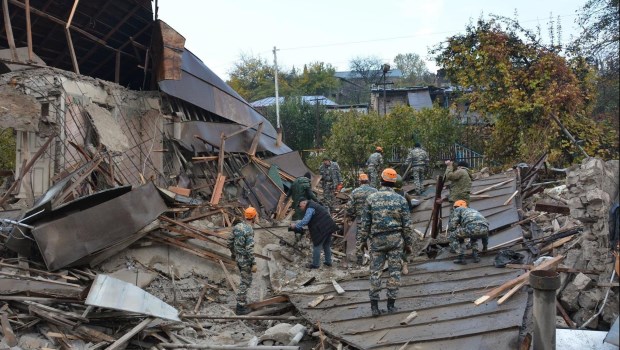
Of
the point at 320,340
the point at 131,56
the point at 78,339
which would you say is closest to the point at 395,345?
the point at 320,340

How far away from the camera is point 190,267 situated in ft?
30.1

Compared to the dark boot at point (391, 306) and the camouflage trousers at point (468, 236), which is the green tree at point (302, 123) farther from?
the dark boot at point (391, 306)

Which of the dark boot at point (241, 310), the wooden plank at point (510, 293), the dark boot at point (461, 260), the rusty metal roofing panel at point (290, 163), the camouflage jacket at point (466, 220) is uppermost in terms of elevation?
the rusty metal roofing panel at point (290, 163)

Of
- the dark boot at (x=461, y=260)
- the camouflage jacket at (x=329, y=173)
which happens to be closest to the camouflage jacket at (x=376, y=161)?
the camouflage jacket at (x=329, y=173)

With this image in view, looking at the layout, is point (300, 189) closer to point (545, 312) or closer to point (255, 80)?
point (545, 312)

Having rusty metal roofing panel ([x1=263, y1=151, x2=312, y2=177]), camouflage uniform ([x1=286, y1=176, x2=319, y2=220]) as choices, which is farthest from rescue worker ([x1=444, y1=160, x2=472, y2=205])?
rusty metal roofing panel ([x1=263, y1=151, x2=312, y2=177])

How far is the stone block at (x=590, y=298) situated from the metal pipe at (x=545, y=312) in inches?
70.2

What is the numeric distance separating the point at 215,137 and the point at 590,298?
1113 cm

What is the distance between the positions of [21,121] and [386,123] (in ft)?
43.1

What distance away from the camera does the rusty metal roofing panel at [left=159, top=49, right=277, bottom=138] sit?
14.9 m

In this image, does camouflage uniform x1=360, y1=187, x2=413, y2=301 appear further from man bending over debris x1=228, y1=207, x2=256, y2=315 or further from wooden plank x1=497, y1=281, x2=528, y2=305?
man bending over debris x1=228, y1=207, x2=256, y2=315

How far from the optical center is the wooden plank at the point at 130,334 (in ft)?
20.6

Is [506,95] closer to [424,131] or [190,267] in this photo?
[424,131]

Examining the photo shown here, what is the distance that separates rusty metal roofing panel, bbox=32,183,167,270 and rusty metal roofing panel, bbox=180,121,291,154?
5.70m
